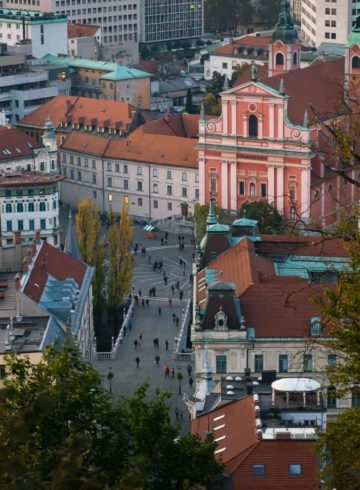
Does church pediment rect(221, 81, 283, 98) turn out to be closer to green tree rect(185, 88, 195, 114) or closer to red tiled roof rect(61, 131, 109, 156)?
red tiled roof rect(61, 131, 109, 156)

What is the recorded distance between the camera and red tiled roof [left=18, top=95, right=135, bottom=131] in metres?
126

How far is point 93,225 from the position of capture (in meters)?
93.1

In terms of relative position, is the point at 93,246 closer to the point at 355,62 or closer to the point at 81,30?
the point at 355,62

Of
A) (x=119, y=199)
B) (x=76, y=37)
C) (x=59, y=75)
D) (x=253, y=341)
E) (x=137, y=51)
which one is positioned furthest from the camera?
(x=137, y=51)

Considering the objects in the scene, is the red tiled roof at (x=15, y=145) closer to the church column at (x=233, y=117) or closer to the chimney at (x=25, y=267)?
the church column at (x=233, y=117)

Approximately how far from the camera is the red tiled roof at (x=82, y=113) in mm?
125500

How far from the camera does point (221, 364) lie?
225 ft

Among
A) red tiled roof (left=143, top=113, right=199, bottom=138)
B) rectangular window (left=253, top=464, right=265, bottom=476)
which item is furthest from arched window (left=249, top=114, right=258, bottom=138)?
rectangular window (left=253, top=464, right=265, bottom=476)

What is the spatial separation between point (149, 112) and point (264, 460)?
277 ft

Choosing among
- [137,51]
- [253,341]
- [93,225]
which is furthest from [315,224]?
[137,51]

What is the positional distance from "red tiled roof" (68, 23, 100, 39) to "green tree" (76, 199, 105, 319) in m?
76.8

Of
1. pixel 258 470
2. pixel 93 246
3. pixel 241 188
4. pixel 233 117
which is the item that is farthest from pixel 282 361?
pixel 241 188

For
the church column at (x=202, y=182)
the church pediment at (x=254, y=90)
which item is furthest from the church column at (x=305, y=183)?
the church column at (x=202, y=182)

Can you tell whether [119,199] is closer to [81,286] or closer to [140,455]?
[81,286]
